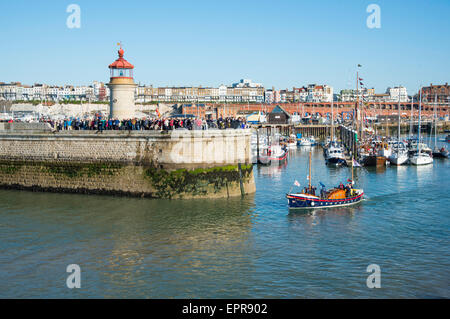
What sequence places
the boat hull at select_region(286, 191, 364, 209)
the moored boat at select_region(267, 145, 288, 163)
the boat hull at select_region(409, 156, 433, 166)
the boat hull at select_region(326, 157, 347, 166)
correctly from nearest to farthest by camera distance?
1. the boat hull at select_region(286, 191, 364, 209)
2. the boat hull at select_region(409, 156, 433, 166)
3. the boat hull at select_region(326, 157, 347, 166)
4. the moored boat at select_region(267, 145, 288, 163)

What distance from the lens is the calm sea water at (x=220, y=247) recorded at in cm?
1795

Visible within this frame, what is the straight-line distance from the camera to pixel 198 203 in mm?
31031

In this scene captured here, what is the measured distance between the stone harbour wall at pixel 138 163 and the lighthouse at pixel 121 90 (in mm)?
6242

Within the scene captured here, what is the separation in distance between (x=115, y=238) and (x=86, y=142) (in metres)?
13.1

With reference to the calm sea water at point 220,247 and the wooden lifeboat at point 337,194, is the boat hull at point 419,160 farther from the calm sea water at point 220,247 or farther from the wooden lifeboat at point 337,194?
the wooden lifeboat at point 337,194

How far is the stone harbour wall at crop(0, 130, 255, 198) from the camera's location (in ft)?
105

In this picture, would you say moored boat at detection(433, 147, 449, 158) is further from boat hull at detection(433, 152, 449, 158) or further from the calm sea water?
the calm sea water

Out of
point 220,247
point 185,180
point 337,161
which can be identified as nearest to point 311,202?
point 185,180

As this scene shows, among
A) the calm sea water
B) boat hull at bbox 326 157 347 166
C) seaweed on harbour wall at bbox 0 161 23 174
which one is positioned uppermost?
seaweed on harbour wall at bbox 0 161 23 174

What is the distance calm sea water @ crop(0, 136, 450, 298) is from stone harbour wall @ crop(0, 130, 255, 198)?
1181 millimetres

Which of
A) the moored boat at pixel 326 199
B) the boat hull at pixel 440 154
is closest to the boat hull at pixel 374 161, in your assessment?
the boat hull at pixel 440 154

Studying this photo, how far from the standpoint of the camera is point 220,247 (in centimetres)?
2262

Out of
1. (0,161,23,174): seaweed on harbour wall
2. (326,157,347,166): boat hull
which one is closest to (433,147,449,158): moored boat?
(326,157,347,166): boat hull

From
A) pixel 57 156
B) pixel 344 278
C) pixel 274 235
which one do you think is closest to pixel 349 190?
pixel 274 235
